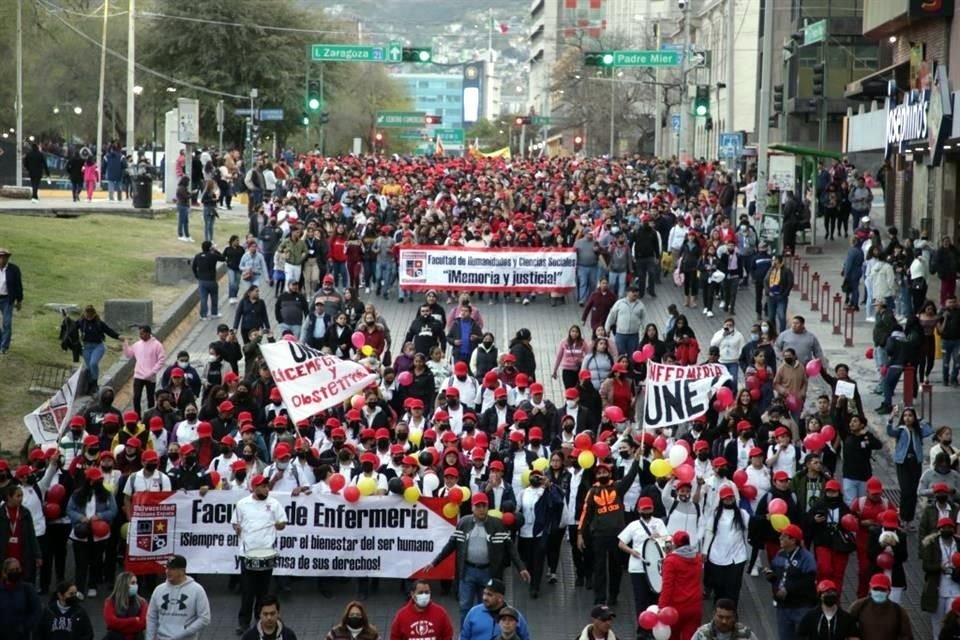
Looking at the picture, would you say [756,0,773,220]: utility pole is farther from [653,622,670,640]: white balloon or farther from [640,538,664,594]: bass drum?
[653,622,670,640]: white balloon

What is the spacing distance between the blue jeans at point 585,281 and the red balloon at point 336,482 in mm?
15832

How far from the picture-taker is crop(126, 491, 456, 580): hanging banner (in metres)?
15.4

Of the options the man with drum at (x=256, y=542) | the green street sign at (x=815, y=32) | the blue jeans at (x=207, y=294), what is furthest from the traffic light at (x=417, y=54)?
the man with drum at (x=256, y=542)

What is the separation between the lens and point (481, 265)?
1248 inches

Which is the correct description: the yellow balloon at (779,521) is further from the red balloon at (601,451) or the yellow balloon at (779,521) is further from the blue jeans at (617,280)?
the blue jeans at (617,280)

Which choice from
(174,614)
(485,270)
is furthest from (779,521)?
(485,270)

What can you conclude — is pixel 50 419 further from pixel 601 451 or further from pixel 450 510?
pixel 601 451

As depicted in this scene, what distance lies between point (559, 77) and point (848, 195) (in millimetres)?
72412

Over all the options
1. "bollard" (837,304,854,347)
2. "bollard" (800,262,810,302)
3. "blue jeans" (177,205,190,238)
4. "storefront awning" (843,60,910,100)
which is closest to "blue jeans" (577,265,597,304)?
"bollard" (800,262,810,302)

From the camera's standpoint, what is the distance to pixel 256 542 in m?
14.4

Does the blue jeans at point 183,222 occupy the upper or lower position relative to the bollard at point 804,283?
upper

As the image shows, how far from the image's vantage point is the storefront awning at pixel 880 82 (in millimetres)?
41656

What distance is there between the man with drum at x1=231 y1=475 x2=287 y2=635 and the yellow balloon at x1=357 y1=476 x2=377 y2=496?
94 cm

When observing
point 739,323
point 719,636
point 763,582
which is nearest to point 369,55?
point 739,323
